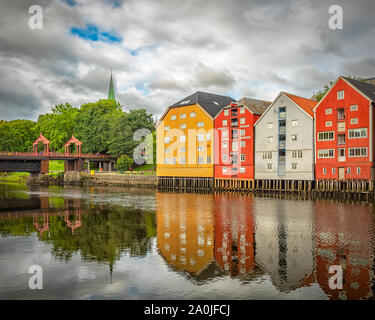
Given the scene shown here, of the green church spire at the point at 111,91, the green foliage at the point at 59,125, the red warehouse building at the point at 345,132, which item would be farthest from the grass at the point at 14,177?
the red warehouse building at the point at 345,132

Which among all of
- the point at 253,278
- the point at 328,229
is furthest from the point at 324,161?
the point at 253,278

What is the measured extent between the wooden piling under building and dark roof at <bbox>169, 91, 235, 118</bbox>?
13.1 m

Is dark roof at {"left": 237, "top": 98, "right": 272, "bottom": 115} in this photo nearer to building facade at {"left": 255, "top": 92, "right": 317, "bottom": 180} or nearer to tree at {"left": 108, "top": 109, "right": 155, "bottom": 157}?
building facade at {"left": 255, "top": 92, "right": 317, "bottom": 180}

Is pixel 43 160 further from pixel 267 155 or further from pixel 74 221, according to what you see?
pixel 74 221

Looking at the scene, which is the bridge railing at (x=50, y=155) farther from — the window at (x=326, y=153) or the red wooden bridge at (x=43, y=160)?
the window at (x=326, y=153)

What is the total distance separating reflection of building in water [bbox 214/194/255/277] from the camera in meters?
15.3

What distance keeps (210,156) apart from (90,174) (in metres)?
37.4

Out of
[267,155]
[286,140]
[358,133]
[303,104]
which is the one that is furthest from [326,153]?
[267,155]

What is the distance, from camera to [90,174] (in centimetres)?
8625

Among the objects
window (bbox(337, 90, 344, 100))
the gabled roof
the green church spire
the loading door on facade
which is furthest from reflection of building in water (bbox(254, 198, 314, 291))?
the green church spire

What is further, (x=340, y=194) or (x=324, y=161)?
(x=324, y=161)

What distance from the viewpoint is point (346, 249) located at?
17.7 meters

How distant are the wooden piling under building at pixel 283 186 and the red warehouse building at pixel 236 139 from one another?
1.61m

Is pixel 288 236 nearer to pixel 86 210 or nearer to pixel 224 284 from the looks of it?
pixel 224 284
